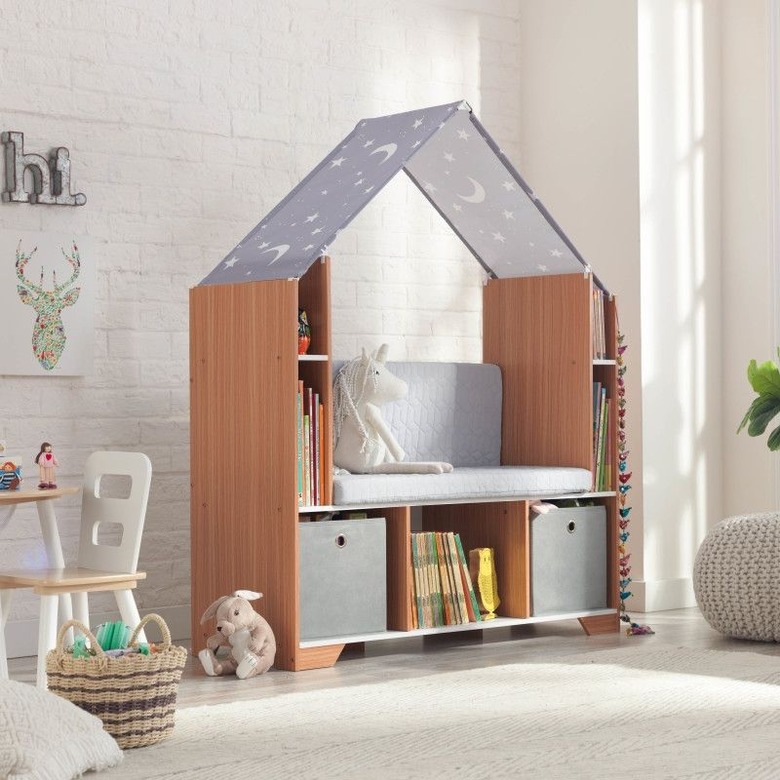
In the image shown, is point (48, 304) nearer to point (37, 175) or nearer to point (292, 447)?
point (37, 175)

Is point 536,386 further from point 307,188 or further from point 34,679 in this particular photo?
point 34,679

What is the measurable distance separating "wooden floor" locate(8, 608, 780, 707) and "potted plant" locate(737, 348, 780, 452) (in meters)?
0.68

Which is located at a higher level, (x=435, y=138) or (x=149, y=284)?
(x=435, y=138)

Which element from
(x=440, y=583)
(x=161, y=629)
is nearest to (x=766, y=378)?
(x=440, y=583)

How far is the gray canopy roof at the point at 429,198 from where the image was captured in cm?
404

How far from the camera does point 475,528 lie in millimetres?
4566

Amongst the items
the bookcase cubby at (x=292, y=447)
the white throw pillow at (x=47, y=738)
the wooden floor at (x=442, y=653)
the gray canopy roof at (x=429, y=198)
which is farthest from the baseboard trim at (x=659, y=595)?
the white throw pillow at (x=47, y=738)

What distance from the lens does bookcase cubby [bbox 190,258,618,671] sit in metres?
3.91

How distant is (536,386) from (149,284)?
51.3 inches

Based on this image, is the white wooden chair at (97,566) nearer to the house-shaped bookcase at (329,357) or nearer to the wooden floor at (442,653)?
the wooden floor at (442,653)

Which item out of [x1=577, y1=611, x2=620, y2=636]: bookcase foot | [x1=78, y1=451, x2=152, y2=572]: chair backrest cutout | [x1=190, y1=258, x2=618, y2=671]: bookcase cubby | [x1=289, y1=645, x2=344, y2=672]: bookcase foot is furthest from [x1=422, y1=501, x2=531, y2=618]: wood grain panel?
[x1=78, y1=451, x2=152, y2=572]: chair backrest cutout

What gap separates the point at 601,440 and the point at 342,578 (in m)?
1.08

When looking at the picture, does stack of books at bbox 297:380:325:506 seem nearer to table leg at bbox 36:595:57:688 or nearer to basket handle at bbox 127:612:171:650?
table leg at bbox 36:595:57:688

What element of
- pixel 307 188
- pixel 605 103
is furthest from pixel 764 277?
pixel 307 188
